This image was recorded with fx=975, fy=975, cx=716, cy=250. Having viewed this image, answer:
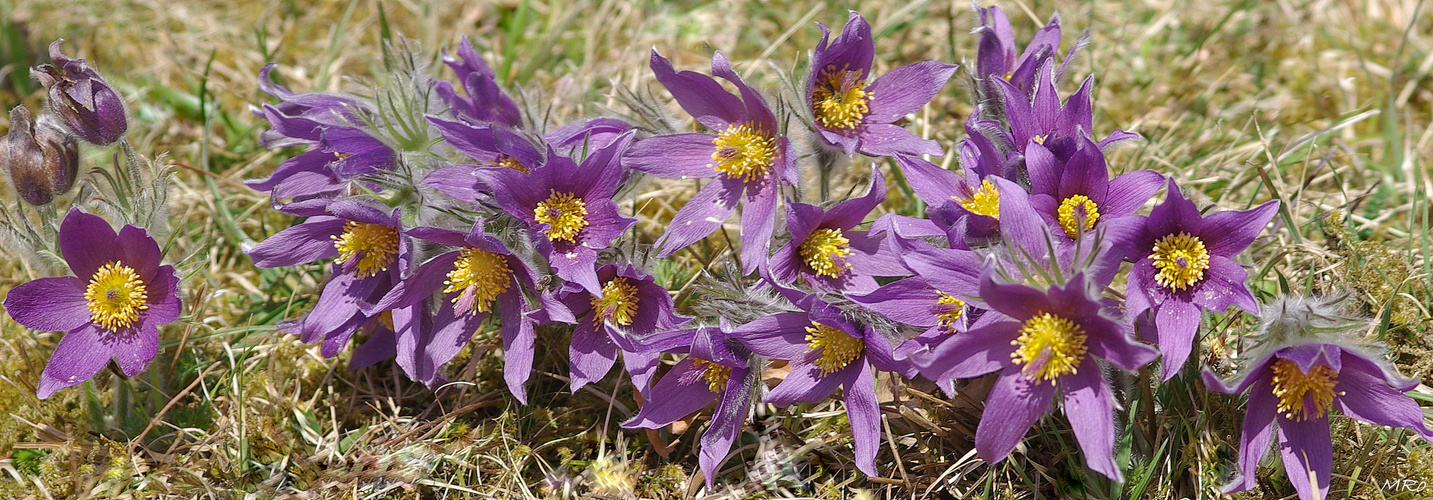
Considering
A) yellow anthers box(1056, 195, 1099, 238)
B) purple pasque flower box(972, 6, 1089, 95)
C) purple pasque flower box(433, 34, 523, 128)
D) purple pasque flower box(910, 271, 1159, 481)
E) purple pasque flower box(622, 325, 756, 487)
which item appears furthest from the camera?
purple pasque flower box(433, 34, 523, 128)

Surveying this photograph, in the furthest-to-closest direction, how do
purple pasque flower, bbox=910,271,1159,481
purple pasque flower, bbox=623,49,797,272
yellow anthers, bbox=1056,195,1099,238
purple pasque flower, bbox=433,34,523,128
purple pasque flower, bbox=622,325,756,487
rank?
1. purple pasque flower, bbox=433,34,523,128
2. purple pasque flower, bbox=623,49,797,272
3. purple pasque flower, bbox=622,325,756,487
4. yellow anthers, bbox=1056,195,1099,238
5. purple pasque flower, bbox=910,271,1159,481

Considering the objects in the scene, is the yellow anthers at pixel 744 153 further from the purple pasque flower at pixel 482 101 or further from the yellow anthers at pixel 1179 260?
the yellow anthers at pixel 1179 260

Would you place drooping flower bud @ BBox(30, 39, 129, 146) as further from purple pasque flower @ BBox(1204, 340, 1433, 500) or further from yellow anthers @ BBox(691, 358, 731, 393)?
purple pasque flower @ BBox(1204, 340, 1433, 500)

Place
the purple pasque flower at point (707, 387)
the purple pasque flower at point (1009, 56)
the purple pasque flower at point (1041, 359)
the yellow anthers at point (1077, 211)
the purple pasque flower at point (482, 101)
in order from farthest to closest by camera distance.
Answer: the purple pasque flower at point (482, 101) → the purple pasque flower at point (1009, 56) → the purple pasque flower at point (707, 387) → the yellow anthers at point (1077, 211) → the purple pasque flower at point (1041, 359)

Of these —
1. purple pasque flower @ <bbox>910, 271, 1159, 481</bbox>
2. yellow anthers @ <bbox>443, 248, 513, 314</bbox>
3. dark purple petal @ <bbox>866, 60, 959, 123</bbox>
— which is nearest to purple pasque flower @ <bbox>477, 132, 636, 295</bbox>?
yellow anthers @ <bbox>443, 248, 513, 314</bbox>

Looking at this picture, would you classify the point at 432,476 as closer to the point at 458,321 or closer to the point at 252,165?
the point at 458,321

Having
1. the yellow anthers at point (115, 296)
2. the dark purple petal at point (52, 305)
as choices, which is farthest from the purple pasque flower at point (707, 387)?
the dark purple petal at point (52, 305)

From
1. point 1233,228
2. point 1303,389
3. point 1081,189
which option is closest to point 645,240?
point 1081,189
